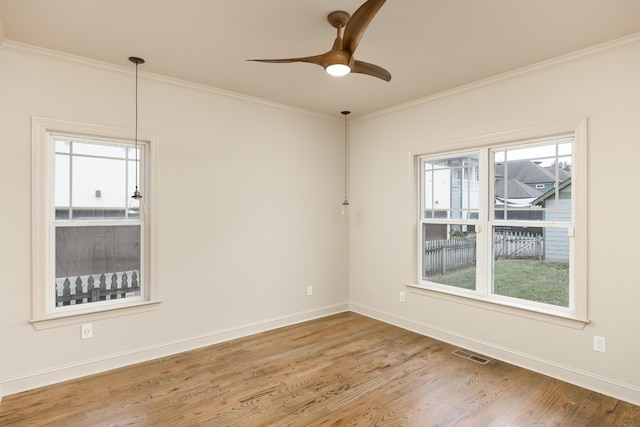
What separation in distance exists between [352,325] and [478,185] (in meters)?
2.17

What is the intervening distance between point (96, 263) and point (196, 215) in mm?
968

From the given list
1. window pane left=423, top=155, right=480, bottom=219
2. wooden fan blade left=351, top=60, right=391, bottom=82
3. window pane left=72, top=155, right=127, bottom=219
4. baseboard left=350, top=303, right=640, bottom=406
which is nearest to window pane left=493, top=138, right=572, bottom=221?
window pane left=423, top=155, right=480, bottom=219

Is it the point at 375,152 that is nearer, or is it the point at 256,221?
the point at 256,221

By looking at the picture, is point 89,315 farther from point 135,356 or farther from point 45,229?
point 45,229

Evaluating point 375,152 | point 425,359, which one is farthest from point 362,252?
point 425,359

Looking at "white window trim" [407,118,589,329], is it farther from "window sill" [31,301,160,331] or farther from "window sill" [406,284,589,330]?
"window sill" [31,301,160,331]

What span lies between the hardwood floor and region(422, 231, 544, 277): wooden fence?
90 cm

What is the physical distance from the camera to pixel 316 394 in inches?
111

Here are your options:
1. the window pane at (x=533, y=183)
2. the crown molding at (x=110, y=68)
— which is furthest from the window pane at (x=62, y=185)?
the window pane at (x=533, y=183)

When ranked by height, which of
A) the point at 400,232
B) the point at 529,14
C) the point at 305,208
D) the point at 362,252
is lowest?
the point at 362,252

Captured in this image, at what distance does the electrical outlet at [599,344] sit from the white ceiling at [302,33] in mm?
2269

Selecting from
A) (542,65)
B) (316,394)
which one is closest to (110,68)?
(316,394)

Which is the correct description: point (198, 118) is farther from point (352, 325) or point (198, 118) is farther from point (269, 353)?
point (352, 325)

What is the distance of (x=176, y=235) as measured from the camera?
3584mm
